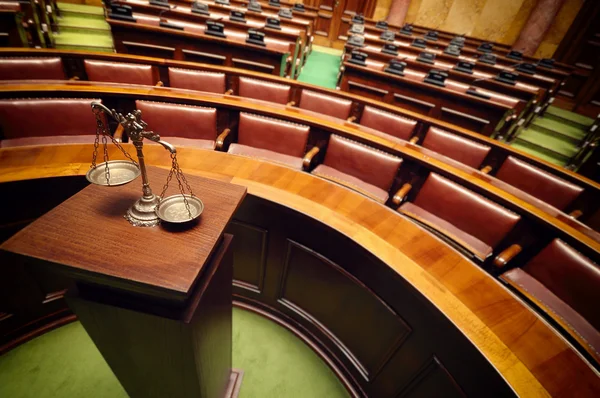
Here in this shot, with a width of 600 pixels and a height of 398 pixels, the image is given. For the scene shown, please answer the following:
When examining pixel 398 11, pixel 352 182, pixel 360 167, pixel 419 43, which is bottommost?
pixel 352 182

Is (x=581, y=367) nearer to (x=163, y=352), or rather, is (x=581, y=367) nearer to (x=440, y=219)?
(x=440, y=219)

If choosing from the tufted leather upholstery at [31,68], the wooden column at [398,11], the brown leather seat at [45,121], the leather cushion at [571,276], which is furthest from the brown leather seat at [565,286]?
the wooden column at [398,11]

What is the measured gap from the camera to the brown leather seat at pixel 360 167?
2385mm

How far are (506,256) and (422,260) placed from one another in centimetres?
98

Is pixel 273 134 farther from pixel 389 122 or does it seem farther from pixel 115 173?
pixel 115 173

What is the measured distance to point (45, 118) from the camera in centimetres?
215

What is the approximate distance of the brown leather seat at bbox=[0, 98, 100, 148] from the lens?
2.06 meters

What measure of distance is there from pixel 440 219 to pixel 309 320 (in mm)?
1252

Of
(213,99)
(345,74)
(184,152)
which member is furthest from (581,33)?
(184,152)

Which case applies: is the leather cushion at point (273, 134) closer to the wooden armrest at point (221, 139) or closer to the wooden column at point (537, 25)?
the wooden armrest at point (221, 139)

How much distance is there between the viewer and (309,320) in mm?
2021

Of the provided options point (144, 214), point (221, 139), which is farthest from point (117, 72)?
point (144, 214)

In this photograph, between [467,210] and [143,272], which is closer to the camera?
[143,272]

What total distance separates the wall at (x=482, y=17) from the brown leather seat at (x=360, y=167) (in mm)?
10069
